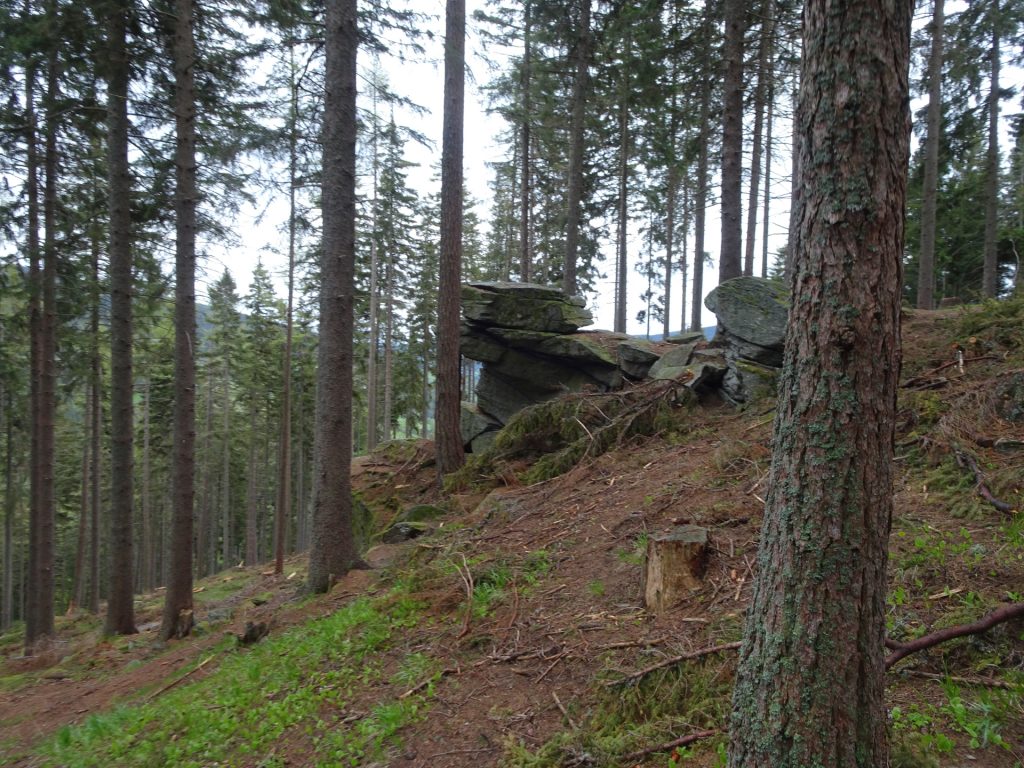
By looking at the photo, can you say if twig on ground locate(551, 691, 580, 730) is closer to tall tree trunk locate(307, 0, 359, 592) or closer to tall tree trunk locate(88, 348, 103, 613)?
tall tree trunk locate(307, 0, 359, 592)

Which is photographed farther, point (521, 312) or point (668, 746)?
point (521, 312)

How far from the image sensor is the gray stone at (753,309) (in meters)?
8.59

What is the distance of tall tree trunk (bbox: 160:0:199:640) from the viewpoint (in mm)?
9469

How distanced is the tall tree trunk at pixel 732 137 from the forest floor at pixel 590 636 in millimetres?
3998

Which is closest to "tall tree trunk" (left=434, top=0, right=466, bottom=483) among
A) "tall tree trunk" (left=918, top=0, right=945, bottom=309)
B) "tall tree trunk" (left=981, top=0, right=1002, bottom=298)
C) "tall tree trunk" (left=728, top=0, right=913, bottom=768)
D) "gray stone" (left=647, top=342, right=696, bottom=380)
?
"gray stone" (left=647, top=342, right=696, bottom=380)

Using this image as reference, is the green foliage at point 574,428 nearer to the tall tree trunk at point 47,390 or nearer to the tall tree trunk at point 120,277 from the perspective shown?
the tall tree trunk at point 120,277

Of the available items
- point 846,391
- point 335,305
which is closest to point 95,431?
point 335,305

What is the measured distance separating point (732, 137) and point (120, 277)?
1194 centimetres

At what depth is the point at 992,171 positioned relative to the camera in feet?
56.2

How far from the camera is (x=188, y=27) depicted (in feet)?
30.7

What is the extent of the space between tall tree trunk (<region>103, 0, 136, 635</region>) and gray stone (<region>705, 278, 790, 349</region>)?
33.7 feet

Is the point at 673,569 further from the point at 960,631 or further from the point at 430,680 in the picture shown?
the point at 430,680

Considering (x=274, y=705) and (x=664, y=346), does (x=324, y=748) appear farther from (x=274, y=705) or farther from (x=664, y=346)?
(x=664, y=346)

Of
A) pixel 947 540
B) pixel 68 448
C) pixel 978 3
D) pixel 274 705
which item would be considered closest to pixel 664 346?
pixel 947 540
